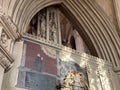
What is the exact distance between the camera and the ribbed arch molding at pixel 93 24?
7305mm

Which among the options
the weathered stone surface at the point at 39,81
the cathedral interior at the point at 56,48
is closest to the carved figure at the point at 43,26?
the cathedral interior at the point at 56,48

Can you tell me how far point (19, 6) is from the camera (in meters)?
Answer: 5.89

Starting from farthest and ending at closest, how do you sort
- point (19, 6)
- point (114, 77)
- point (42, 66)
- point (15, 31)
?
point (114, 77)
point (19, 6)
point (42, 66)
point (15, 31)

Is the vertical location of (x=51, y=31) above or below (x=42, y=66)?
above

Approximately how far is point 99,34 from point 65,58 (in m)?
2.50

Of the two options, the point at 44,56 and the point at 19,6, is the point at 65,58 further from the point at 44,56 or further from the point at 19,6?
the point at 19,6

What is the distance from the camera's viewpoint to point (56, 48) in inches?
240

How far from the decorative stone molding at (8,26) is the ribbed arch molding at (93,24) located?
159 cm

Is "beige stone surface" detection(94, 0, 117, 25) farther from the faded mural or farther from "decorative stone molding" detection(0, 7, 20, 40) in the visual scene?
"decorative stone molding" detection(0, 7, 20, 40)

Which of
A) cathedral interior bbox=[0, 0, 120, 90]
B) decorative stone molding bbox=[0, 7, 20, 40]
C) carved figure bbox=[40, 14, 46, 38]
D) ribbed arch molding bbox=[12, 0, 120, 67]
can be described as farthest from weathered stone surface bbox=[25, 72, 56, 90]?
carved figure bbox=[40, 14, 46, 38]

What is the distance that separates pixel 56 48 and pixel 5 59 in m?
1.97

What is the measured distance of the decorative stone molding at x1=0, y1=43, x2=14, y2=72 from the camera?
14.3ft

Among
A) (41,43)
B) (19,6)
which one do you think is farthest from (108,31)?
(19,6)

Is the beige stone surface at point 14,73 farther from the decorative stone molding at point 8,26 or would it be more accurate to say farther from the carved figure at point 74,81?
the carved figure at point 74,81
